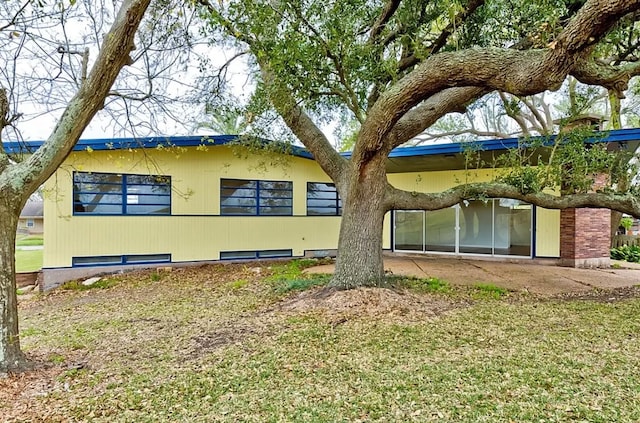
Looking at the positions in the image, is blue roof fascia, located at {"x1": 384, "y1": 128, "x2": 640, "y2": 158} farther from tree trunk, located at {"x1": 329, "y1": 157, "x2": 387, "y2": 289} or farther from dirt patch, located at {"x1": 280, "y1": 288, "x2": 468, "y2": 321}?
dirt patch, located at {"x1": 280, "y1": 288, "x2": 468, "y2": 321}

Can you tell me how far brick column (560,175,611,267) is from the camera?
10.4 metres

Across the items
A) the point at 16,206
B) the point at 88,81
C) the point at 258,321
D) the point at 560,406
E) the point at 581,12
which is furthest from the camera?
the point at 258,321

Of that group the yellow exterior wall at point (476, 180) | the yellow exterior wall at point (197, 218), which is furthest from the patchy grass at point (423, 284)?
the yellow exterior wall at point (197, 218)

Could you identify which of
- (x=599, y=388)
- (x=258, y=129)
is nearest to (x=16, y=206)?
(x=258, y=129)

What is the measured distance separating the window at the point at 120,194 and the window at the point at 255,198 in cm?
160

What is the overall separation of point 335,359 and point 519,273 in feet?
23.1

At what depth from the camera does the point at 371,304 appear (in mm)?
5922

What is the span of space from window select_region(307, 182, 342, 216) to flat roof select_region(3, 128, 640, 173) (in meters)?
1.11

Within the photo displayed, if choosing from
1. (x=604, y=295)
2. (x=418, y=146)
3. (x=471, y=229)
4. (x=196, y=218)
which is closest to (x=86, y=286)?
(x=196, y=218)

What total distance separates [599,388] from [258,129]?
6.95m

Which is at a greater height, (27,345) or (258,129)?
(258,129)

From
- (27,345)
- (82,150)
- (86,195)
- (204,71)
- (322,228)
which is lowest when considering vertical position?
(27,345)

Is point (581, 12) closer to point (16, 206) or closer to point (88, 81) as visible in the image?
point (88, 81)

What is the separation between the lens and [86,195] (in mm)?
9445
